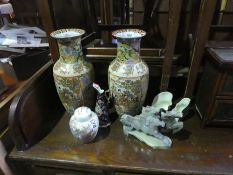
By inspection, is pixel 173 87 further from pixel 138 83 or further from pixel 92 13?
pixel 92 13

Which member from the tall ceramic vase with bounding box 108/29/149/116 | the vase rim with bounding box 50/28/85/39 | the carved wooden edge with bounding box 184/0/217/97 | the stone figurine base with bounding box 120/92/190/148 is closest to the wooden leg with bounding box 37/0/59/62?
the vase rim with bounding box 50/28/85/39

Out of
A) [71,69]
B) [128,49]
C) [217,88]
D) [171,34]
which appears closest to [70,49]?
[71,69]

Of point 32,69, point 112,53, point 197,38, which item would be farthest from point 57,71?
point 197,38

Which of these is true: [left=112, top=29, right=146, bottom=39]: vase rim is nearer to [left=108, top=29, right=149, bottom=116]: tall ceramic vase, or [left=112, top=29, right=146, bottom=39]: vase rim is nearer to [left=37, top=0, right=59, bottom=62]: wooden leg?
[left=108, top=29, right=149, bottom=116]: tall ceramic vase

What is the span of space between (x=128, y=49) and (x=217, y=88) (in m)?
0.28

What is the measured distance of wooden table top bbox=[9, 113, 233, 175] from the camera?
0.58m

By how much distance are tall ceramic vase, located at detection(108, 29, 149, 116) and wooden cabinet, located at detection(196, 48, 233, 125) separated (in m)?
0.20

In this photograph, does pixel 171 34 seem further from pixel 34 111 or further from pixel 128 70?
pixel 34 111

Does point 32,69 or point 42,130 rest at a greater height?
point 32,69

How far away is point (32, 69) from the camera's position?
0.92 metres

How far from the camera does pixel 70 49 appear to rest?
64 centimetres

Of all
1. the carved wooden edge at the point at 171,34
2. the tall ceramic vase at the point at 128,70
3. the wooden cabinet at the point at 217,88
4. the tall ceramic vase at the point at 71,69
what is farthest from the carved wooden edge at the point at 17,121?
the wooden cabinet at the point at 217,88

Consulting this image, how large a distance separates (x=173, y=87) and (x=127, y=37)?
0.36m

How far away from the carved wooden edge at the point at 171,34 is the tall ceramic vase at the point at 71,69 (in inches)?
9.9
